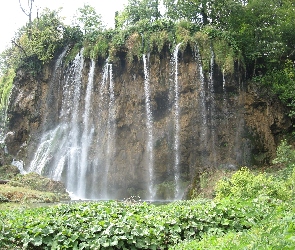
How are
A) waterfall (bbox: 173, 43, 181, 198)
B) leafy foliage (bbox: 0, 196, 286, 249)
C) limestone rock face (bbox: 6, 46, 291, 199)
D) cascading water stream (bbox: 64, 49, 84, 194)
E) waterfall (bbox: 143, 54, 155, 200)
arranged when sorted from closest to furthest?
1. leafy foliage (bbox: 0, 196, 286, 249)
2. waterfall (bbox: 173, 43, 181, 198)
3. limestone rock face (bbox: 6, 46, 291, 199)
4. waterfall (bbox: 143, 54, 155, 200)
5. cascading water stream (bbox: 64, 49, 84, 194)

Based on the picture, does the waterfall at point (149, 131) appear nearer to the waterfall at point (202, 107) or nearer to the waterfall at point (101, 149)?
the waterfall at point (101, 149)

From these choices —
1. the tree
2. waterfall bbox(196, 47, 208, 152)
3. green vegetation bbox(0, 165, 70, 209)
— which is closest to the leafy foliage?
green vegetation bbox(0, 165, 70, 209)

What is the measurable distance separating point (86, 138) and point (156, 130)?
567 centimetres

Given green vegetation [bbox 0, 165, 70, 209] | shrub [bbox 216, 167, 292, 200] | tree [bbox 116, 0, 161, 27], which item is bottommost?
green vegetation [bbox 0, 165, 70, 209]

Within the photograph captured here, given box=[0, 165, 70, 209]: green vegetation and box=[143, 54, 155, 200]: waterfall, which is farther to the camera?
box=[143, 54, 155, 200]: waterfall

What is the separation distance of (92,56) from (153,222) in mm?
22049

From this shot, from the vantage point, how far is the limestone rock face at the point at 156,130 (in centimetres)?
2281

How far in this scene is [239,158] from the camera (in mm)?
22500

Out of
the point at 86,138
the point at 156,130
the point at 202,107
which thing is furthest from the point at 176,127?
the point at 86,138

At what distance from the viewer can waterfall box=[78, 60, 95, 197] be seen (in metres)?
24.5

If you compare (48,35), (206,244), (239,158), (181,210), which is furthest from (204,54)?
(206,244)

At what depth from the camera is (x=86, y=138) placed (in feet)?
85.6

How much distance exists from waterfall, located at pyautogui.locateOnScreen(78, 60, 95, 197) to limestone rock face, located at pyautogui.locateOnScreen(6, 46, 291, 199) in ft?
0.24

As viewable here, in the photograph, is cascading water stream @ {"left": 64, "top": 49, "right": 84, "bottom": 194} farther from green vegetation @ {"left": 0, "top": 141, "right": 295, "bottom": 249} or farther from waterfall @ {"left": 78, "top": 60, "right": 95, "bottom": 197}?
green vegetation @ {"left": 0, "top": 141, "right": 295, "bottom": 249}
